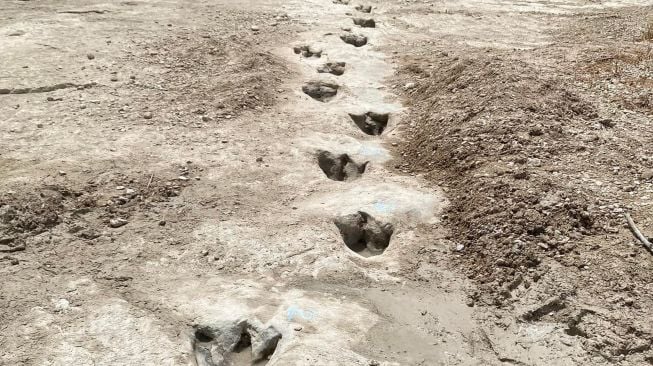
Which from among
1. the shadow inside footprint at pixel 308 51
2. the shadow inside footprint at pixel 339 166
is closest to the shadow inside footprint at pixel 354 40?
the shadow inside footprint at pixel 308 51

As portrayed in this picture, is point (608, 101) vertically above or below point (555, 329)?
above

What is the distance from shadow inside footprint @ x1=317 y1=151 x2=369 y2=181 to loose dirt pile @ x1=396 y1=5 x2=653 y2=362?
54 cm

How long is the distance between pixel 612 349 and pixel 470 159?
8.54 feet

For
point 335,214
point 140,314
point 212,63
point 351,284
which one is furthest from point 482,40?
point 140,314

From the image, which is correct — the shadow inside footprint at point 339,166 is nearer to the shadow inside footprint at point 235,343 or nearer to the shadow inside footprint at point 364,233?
the shadow inside footprint at point 364,233

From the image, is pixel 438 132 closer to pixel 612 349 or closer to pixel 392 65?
pixel 392 65

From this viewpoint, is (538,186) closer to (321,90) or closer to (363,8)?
(321,90)

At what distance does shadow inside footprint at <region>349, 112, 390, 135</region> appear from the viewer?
7.90 m

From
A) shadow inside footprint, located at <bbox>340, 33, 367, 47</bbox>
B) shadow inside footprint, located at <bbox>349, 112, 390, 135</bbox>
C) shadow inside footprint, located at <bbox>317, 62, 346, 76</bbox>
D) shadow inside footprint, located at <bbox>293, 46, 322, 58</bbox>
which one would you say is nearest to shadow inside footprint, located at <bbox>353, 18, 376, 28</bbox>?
shadow inside footprint, located at <bbox>340, 33, 367, 47</bbox>

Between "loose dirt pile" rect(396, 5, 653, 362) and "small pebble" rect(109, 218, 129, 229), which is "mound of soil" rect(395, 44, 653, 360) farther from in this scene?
"small pebble" rect(109, 218, 129, 229)

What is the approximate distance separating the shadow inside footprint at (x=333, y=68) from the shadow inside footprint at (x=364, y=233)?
Answer: 12.2ft

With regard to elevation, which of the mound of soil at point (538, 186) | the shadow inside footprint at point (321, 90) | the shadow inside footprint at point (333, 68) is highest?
the mound of soil at point (538, 186)

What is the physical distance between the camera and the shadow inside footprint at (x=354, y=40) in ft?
33.8

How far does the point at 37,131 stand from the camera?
680 centimetres
